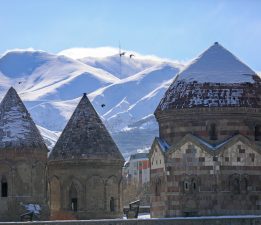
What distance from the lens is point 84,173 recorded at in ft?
232

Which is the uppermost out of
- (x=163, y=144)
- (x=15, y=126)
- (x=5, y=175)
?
(x=15, y=126)

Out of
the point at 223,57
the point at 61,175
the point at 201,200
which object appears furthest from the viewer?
the point at 61,175

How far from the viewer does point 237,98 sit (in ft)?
197

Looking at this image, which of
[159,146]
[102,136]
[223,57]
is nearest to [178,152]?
[159,146]

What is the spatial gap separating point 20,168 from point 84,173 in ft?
18.2

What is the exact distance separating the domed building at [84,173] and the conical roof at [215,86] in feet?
35.1

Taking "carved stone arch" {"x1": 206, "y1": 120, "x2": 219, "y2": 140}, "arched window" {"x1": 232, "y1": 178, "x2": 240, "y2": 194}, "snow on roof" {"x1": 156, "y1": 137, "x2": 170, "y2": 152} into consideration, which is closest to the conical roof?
"carved stone arch" {"x1": 206, "y1": 120, "x2": 219, "y2": 140}

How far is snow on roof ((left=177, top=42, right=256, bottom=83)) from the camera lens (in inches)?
2392

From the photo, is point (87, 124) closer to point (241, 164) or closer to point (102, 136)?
point (102, 136)

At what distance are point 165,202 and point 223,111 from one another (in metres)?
6.24

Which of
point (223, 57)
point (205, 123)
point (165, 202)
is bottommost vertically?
point (165, 202)

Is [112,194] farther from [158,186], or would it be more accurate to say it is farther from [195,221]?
[195,221]

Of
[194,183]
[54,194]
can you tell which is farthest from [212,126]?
[54,194]

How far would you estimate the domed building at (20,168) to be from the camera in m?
66.1
